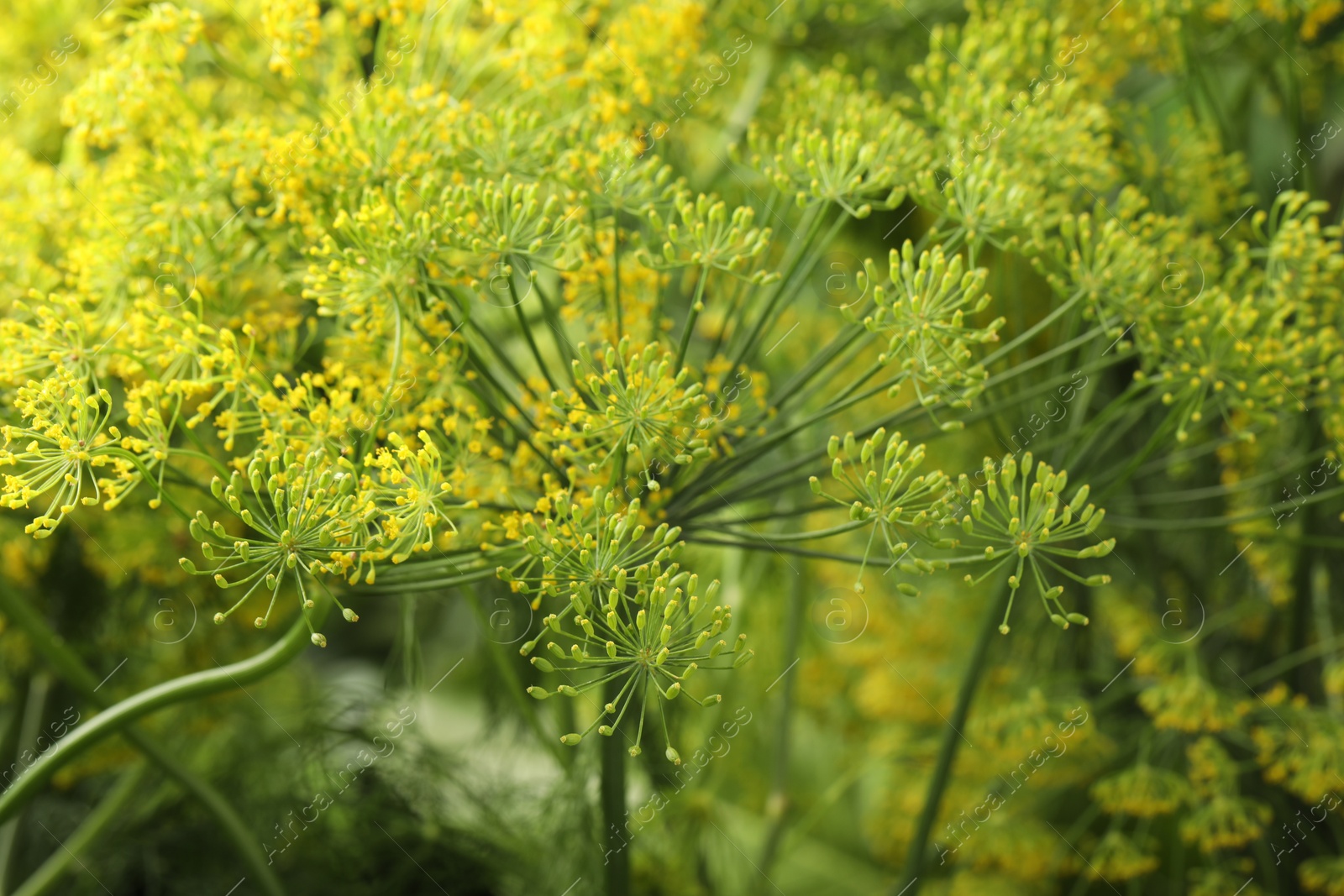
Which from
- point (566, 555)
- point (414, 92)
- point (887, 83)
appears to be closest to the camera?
point (566, 555)

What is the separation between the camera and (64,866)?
1.54 meters

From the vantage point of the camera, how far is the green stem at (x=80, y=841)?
152 centimetres

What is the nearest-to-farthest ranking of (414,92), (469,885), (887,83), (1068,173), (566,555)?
(566,555) → (414,92) → (1068,173) → (469,885) → (887,83)

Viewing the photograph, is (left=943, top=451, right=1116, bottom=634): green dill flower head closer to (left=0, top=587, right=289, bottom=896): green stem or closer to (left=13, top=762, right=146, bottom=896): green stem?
(left=0, top=587, right=289, bottom=896): green stem

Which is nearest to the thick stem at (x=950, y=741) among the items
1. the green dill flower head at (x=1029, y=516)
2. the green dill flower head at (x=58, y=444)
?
the green dill flower head at (x=1029, y=516)

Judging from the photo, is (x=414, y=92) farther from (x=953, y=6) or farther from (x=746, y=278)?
(x=953, y=6)

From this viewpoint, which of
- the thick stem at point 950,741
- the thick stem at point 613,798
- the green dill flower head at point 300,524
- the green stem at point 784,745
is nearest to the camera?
the green dill flower head at point 300,524

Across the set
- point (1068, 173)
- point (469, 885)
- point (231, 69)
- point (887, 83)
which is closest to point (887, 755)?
point (469, 885)

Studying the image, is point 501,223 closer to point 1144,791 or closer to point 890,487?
point 890,487

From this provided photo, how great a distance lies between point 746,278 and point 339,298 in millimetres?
461

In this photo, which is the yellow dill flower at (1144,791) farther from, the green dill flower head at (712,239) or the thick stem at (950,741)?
the green dill flower head at (712,239)

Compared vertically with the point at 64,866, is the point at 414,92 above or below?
above

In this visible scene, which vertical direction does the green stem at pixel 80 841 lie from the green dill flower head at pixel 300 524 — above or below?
below

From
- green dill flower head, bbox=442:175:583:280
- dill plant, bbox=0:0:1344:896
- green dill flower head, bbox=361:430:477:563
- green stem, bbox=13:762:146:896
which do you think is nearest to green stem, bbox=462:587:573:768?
dill plant, bbox=0:0:1344:896
